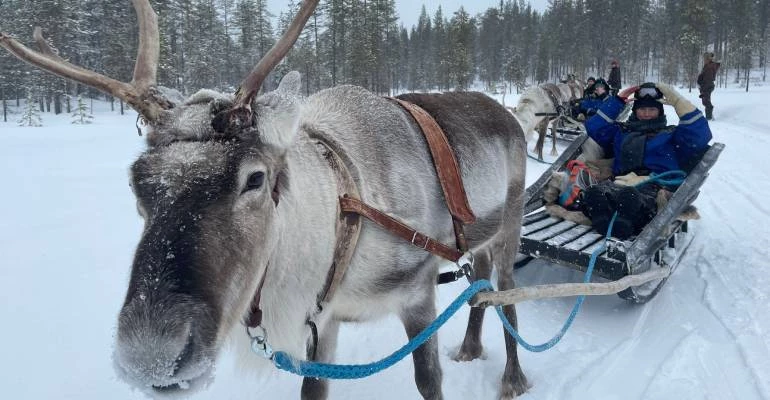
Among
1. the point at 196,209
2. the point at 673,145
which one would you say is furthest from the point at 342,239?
the point at 673,145

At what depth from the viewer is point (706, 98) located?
20.0 metres

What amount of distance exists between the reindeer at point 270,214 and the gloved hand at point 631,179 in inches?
119

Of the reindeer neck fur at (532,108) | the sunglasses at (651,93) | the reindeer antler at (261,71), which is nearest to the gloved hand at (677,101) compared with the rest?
the sunglasses at (651,93)

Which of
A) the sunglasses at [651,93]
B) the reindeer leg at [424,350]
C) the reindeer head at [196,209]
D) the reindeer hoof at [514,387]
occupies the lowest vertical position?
the reindeer hoof at [514,387]

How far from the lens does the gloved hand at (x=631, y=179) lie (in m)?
5.65

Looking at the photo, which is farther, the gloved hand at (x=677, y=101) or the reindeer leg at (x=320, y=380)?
the gloved hand at (x=677, y=101)

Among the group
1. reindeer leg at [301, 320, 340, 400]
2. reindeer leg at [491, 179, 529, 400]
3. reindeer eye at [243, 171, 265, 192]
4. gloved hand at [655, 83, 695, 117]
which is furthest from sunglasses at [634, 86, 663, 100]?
reindeer eye at [243, 171, 265, 192]

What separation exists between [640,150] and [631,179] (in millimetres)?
520

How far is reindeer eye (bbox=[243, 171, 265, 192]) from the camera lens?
5.77ft

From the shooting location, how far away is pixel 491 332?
457cm

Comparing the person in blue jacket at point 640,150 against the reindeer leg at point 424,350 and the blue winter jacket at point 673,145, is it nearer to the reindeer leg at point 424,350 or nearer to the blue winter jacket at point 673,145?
the blue winter jacket at point 673,145

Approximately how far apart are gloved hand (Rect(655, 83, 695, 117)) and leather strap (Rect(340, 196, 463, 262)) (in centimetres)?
454

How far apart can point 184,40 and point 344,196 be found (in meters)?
55.0

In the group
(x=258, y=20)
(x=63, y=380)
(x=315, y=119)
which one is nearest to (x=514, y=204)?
(x=315, y=119)
